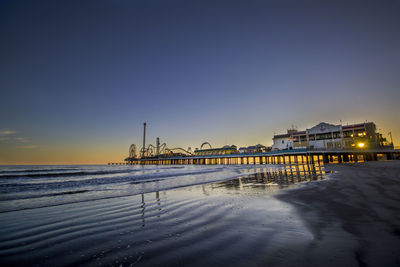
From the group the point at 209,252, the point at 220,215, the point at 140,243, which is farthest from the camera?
the point at 220,215

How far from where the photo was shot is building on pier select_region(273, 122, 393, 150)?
47.6 m

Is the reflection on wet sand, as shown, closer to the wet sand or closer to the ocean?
the wet sand

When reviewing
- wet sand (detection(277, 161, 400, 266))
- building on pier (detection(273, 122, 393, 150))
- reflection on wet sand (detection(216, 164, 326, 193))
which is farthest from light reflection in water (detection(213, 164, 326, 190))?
building on pier (detection(273, 122, 393, 150))

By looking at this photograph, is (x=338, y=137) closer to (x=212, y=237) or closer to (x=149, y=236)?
(x=212, y=237)

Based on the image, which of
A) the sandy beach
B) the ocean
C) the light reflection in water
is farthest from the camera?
the light reflection in water

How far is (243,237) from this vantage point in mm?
2873

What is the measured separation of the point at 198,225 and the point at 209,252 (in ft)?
4.30

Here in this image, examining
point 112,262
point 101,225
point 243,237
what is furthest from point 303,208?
point 101,225

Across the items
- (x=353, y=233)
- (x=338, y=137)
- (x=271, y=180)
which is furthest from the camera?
(x=338, y=137)

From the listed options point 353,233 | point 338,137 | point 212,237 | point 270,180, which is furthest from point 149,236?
point 338,137

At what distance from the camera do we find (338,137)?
50.8 m

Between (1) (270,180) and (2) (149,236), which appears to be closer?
(2) (149,236)

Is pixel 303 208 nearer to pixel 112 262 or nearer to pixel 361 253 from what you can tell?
pixel 361 253

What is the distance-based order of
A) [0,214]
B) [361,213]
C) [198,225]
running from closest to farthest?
[198,225] < [361,213] < [0,214]
